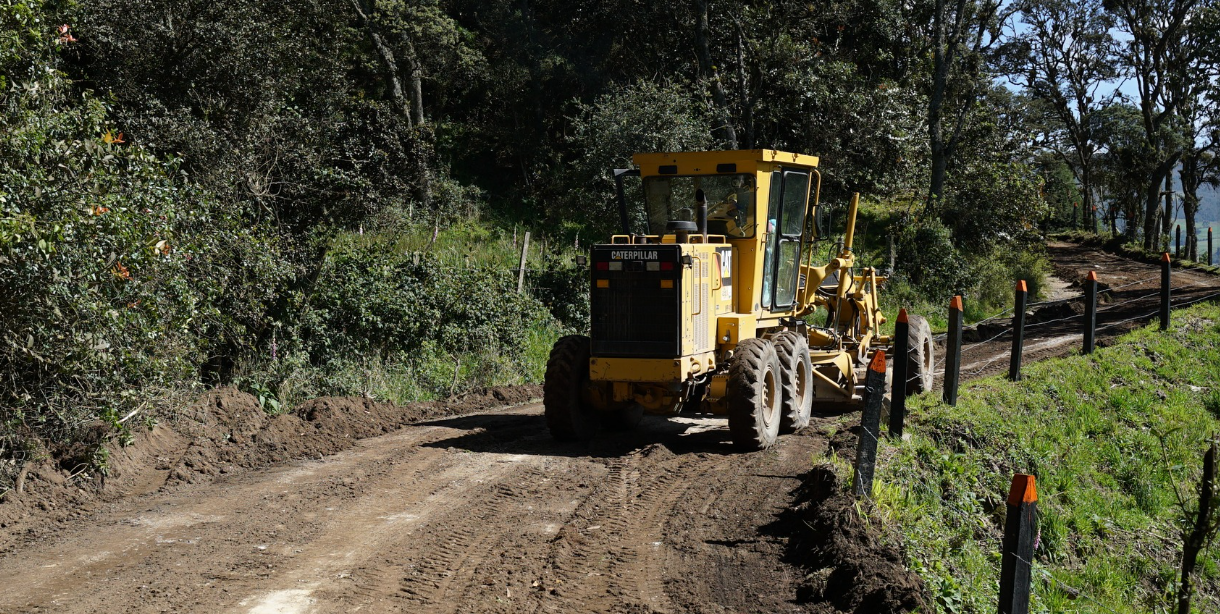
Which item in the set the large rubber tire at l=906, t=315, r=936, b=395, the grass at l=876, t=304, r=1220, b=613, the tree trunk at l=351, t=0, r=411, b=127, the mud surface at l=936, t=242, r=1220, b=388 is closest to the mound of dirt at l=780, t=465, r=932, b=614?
the grass at l=876, t=304, r=1220, b=613

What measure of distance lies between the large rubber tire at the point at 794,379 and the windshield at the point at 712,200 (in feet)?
3.90

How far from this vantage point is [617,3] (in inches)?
1080

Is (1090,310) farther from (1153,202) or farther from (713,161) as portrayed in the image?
(1153,202)

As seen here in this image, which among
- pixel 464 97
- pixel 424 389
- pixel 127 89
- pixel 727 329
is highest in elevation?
pixel 464 97

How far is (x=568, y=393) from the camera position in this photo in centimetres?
999

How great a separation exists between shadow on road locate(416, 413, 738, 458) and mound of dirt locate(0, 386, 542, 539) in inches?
33.2

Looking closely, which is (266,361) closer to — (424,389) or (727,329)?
(424,389)

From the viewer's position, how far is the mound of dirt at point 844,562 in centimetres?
538

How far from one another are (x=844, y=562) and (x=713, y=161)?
524 centimetres

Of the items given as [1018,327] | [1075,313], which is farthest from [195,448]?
[1075,313]

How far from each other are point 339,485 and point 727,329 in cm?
410

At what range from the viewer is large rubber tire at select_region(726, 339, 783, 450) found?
9.23 meters

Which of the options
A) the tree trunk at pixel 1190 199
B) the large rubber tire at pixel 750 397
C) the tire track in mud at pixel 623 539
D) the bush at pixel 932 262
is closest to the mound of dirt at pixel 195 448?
the tire track in mud at pixel 623 539

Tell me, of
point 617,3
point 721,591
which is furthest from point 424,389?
point 617,3
